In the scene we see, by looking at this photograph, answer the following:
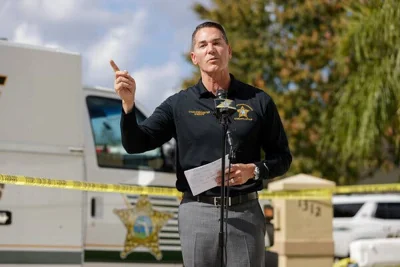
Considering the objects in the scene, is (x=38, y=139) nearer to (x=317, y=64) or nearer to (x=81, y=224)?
(x=81, y=224)

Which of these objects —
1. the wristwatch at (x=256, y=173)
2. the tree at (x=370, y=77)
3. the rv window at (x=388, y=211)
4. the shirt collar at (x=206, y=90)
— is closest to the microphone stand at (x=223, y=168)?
the wristwatch at (x=256, y=173)

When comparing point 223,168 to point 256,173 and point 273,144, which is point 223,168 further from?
point 273,144

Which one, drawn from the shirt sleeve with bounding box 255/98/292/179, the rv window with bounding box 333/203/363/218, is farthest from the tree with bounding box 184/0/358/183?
the shirt sleeve with bounding box 255/98/292/179

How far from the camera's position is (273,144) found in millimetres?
3883

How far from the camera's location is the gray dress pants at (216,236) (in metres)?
3.60

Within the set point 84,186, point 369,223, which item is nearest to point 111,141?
point 84,186

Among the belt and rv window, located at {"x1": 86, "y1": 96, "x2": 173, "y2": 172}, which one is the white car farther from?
the belt

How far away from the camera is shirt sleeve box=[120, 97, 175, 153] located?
367 centimetres

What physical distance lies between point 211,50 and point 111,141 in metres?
3.98

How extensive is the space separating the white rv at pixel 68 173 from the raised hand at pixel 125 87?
3.31m

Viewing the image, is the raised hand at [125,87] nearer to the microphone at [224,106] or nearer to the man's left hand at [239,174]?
the microphone at [224,106]

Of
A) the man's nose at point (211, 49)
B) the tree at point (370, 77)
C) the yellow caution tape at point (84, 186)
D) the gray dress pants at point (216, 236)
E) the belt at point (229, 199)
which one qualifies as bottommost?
the gray dress pants at point (216, 236)

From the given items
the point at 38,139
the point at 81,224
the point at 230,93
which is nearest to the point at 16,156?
the point at 38,139

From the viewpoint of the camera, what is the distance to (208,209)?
3.67 metres
